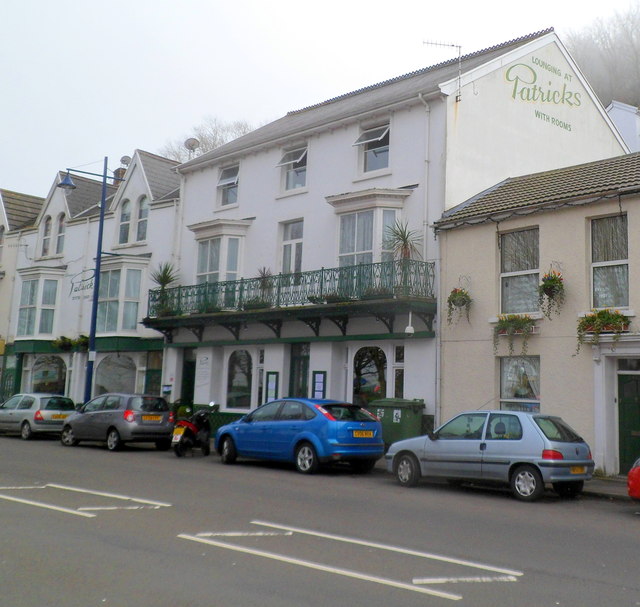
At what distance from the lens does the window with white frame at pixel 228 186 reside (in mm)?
25266

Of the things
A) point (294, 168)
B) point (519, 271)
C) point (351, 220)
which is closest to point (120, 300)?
point (294, 168)

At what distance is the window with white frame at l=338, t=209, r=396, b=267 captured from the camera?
64.7 ft

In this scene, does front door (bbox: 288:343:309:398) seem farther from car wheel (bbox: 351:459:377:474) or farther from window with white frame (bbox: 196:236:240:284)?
car wheel (bbox: 351:459:377:474)

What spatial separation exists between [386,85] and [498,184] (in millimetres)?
6853

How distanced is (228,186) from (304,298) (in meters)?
6.86

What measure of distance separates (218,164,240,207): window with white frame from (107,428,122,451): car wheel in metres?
9.31

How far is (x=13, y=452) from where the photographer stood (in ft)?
59.3

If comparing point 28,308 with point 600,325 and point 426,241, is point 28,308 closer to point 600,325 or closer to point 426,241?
point 426,241

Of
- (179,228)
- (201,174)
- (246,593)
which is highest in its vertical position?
(201,174)

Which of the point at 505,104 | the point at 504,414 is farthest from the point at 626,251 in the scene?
the point at 505,104

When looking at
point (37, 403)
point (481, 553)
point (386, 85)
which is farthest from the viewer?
point (386, 85)

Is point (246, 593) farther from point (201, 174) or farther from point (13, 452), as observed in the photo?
point (201, 174)

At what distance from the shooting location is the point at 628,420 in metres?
15.0

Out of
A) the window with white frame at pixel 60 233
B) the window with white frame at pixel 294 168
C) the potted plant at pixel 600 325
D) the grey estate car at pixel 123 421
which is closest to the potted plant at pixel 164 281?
the grey estate car at pixel 123 421
